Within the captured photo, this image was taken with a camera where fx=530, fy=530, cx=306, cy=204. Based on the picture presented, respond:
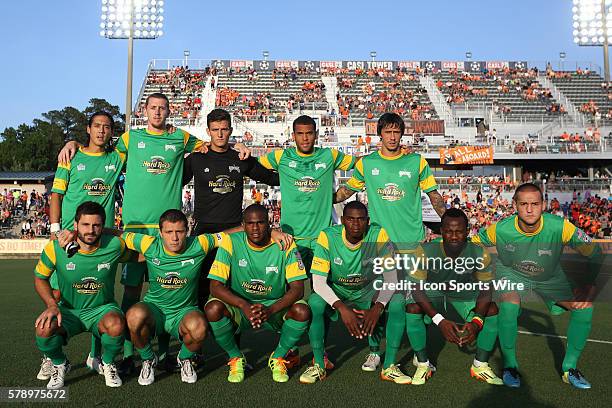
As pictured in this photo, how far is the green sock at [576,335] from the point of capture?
435cm

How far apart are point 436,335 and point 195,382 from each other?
3.07 metres

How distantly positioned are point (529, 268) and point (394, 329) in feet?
4.22

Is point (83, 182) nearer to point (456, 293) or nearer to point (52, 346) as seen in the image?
point (52, 346)

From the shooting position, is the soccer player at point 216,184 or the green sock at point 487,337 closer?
the green sock at point 487,337

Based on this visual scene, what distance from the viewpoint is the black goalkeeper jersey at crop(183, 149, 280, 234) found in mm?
5062

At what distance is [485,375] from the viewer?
14.1ft

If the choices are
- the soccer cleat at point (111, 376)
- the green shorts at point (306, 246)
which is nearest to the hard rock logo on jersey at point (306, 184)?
the green shorts at point (306, 246)

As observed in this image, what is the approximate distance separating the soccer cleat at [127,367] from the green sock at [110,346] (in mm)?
280

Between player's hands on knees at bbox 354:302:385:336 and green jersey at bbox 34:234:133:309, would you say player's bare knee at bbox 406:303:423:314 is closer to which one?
player's hands on knees at bbox 354:302:385:336

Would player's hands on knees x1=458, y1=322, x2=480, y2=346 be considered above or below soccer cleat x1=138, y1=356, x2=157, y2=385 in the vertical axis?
above

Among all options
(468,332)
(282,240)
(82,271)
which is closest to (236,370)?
(282,240)

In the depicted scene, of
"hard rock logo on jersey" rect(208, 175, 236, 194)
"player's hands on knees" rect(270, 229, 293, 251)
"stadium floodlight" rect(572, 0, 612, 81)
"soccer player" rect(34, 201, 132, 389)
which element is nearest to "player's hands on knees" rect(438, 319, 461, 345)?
"player's hands on knees" rect(270, 229, 293, 251)

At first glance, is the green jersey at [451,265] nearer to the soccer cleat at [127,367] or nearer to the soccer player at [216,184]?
the soccer player at [216,184]

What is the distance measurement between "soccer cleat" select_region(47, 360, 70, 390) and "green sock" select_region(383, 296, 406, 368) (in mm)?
2588
